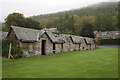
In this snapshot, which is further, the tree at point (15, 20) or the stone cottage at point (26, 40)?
the tree at point (15, 20)

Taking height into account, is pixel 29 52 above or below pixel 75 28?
below

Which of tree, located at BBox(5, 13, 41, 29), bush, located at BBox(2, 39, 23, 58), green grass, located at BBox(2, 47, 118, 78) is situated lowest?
green grass, located at BBox(2, 47, 118, 78)

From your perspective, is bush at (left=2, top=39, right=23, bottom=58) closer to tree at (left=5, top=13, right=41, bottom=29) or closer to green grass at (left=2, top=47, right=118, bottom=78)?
green grass at (left=2, top=47, right=118, bottom=78)

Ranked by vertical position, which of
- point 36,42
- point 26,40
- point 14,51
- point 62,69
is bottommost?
point 62,69

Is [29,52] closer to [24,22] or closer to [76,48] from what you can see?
[76,48]

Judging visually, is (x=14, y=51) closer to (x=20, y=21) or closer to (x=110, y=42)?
(x=20, y=21)

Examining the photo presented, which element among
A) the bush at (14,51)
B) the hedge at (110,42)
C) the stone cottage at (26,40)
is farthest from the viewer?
the hedge at (110,42)

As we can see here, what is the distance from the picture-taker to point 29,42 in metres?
23.0

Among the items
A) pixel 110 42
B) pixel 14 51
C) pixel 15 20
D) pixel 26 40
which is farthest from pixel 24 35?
pixel 110 42

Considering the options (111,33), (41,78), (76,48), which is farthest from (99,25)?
(41,78)

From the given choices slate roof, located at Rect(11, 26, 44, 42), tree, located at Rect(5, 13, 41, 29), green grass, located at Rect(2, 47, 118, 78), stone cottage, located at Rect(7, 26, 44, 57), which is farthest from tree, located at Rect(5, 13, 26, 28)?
green grass, located at Rect(2, 47, 118, 78)

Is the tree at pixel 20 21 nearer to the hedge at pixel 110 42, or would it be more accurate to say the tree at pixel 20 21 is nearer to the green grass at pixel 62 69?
the hedge at pixel 110 42

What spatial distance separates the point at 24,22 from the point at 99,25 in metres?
53.8

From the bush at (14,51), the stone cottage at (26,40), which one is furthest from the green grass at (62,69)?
the stone cottage at (26,40)
